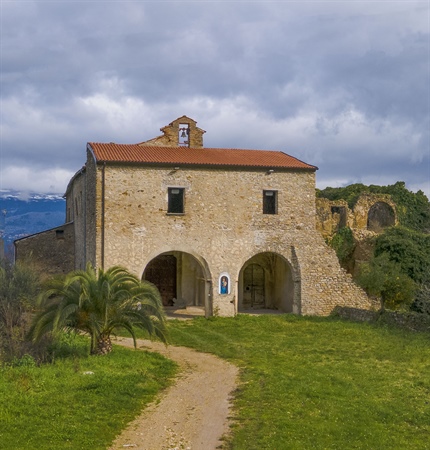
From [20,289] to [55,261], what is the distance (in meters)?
8.17

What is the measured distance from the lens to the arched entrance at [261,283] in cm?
3169

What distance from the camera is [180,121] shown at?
30297mm

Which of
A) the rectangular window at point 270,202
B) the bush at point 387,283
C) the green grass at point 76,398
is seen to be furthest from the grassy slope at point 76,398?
the bush at point 387,283

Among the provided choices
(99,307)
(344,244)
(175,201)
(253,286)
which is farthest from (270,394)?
(344,244)

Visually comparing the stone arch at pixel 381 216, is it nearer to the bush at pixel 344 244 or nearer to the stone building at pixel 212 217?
the bush at pixel 344 244

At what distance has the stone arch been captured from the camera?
41.3 m

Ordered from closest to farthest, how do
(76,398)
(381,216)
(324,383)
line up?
(76,398) < (324,383) < (381,216)

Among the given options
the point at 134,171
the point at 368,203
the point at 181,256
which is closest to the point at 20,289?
the point at 134,171

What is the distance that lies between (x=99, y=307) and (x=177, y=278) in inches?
603

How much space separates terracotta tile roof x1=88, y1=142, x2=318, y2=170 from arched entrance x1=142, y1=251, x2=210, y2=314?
6003mm

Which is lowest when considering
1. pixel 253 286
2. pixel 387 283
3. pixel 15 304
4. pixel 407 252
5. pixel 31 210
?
pixel 15 304

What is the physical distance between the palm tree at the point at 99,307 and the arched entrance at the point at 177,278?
45.6ft

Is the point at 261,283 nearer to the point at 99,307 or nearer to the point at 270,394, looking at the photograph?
the point at 99,307

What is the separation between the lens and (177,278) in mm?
32219
